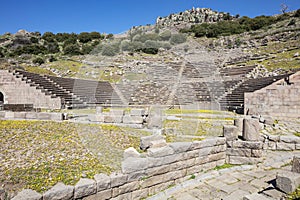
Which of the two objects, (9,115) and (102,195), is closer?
(102,195)

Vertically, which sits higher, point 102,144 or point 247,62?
point 247,62

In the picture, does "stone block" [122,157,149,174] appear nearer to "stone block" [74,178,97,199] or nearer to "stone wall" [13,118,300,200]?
"stone wall" [13,118,300,200]

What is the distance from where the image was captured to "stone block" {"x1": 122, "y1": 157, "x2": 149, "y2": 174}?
12.7 ft

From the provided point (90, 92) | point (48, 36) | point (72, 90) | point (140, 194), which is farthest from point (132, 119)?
point (48, 36)

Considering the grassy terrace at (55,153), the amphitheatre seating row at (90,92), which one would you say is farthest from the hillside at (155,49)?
the grassy terrace at (55,153)

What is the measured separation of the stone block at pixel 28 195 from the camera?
2.83 meters

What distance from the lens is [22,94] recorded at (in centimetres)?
1517

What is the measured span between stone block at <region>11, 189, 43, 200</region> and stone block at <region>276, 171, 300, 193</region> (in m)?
3.81

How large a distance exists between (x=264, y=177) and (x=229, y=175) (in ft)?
2.54

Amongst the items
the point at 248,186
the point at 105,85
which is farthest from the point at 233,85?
the point at 248,186

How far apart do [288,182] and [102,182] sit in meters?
3.09

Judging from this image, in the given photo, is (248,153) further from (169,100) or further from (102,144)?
(169,100)

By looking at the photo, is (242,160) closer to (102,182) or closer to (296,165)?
(296,165)

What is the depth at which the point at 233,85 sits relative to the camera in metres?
19.4
